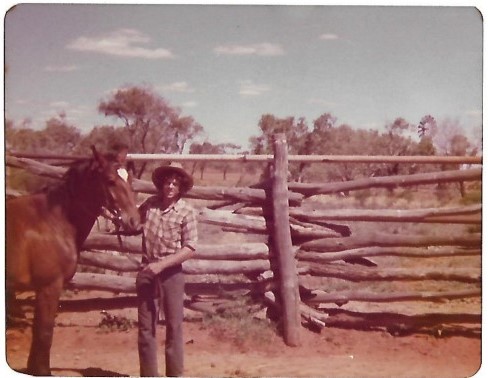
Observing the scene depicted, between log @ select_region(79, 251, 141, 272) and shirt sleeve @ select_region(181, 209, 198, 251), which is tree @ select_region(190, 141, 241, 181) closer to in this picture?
shirt sleeve @ select_region(181, 209, 198, 251)

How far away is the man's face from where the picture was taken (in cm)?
252

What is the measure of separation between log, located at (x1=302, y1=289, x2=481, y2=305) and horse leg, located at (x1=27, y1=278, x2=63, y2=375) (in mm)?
1154

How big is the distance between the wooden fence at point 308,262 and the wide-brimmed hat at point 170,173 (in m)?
0.05

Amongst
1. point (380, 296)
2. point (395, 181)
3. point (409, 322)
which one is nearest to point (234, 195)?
point (395, 181)

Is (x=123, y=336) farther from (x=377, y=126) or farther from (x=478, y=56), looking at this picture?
(x=478, y=56)

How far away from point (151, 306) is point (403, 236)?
3.91 ft

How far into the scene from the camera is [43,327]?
256cm

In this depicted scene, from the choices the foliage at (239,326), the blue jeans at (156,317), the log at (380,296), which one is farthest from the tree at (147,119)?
the log at (380,296)

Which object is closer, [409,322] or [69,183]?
[69,183]

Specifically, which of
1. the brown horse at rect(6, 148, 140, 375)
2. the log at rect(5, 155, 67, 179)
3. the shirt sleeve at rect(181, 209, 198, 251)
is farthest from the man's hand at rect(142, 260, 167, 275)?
the log at rect(5, 155, 67, 179)

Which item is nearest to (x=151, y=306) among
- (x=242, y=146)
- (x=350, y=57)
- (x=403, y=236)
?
(x=242, y=146)

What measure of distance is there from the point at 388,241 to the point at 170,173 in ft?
3.44

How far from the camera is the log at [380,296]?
2621 millimetres

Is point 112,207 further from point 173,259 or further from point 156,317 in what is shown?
point 156,317
